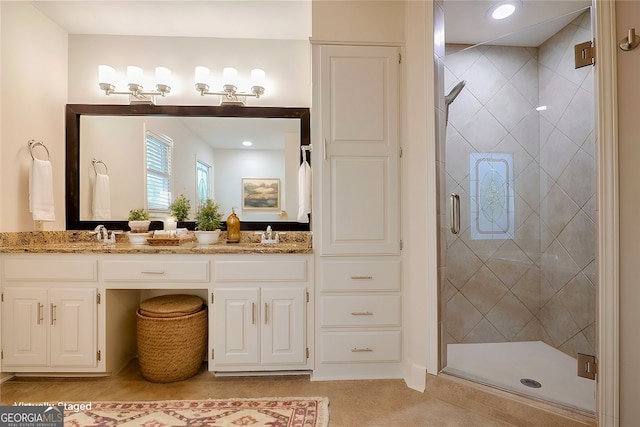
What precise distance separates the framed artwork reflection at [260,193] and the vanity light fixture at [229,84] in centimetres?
65

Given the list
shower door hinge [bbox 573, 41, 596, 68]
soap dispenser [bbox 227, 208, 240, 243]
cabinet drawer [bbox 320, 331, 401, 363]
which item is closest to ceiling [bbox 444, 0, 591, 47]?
shower door hinge [bbox 573, 41, 596, 68]

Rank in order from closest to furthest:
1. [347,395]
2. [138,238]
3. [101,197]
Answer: [347,395], [138,238], [101,197]

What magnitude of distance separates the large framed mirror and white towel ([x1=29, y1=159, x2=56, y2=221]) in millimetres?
252

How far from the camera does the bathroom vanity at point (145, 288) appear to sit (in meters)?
1.85

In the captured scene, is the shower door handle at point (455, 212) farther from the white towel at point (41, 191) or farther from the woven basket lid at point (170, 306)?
the white towel at point (41, 191)

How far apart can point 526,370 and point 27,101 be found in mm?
3770

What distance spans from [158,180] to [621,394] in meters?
3.01

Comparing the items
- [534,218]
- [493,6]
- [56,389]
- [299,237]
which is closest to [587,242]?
[534,218]

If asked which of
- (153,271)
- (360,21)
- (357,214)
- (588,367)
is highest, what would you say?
(360,21)

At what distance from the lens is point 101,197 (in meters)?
2.41

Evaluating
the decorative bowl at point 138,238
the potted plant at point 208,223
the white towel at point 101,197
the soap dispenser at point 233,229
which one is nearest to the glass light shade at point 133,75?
the white towel at point 101,197

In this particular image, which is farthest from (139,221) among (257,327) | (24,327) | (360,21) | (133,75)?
(360,21)

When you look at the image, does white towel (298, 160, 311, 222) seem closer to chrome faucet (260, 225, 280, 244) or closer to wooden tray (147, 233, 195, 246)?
chrome faucet (260, 225, 280, 244)

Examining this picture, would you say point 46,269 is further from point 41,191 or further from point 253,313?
point 253,313
